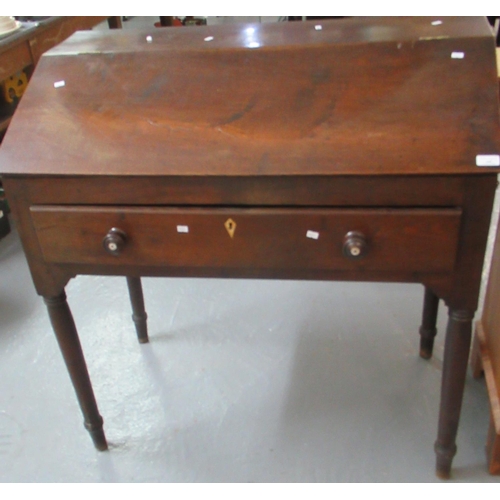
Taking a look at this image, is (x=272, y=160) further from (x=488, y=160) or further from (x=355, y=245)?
(x=488, y=160)

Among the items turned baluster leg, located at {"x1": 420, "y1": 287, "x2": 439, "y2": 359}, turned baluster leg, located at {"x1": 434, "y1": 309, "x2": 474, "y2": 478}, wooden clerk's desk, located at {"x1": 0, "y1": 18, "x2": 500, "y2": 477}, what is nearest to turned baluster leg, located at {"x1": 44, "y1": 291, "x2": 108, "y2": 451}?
wooden clerk's desk, located at {"x1": 0, "y1": 18, "x2": 500, "y2": 477}

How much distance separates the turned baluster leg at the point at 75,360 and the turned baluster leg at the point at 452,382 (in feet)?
2.83

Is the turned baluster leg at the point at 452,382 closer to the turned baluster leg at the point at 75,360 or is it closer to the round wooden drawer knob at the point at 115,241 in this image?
the round wooden drawer knob at the point at 115,241

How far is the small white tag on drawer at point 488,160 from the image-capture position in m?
0.98

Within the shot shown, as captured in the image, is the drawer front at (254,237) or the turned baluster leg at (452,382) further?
the turned baluster leg at (452,382)

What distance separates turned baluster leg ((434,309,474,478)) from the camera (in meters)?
1.17

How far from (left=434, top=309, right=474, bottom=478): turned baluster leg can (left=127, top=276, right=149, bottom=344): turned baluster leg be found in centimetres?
98

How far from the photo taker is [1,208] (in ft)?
8.52

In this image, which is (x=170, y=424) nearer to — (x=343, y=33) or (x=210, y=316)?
(x=210, y=316)

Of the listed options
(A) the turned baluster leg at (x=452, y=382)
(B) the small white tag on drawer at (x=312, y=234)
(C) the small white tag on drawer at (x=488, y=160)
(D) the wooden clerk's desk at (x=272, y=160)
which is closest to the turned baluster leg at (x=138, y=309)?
(D) the wooden clerk's desk at (x=272, y=160)

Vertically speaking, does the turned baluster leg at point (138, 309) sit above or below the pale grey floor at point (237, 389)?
above

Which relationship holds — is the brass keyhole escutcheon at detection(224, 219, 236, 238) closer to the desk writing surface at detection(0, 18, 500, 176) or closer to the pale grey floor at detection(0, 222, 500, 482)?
the desk writing surface at detection(0, 18, 500, 176)

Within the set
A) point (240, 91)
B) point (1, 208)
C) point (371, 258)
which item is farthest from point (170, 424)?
point (1, 208)
